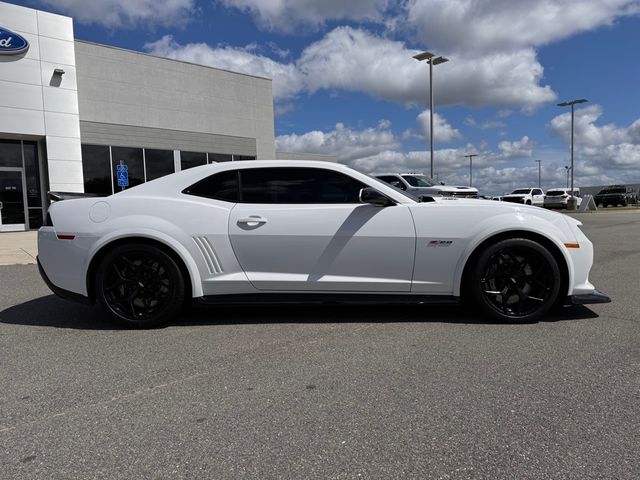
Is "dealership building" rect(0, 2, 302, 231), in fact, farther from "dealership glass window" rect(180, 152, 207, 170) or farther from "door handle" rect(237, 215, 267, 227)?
"door handle" rect(237, 215, 267, 227)

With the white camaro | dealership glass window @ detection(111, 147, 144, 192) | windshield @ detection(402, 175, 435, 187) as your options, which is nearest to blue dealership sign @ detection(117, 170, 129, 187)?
dealership glass window @ detection(111, 147, 144, 192)

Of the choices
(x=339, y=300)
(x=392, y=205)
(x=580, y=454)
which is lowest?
(x=580, y=454)

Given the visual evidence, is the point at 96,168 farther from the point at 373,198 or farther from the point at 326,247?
the point at 373,198

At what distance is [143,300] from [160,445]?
88.7 inches

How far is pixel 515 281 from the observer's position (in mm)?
4375

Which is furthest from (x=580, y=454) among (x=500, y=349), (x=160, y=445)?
(x=160, y=445)

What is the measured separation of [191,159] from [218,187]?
19.5 metres

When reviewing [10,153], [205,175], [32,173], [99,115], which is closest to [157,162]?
[99,115]

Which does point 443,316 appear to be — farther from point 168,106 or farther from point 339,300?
point 168,106

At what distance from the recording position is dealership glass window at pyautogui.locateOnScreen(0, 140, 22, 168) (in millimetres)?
17516

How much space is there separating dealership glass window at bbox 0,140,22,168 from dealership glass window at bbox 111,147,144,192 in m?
3.50

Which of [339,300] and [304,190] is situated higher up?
[304,190]

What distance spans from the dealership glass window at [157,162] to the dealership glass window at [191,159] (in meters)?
0.56

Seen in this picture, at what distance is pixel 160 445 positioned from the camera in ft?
7.80
